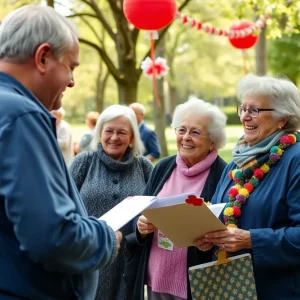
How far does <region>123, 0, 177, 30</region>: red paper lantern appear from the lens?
8.45m

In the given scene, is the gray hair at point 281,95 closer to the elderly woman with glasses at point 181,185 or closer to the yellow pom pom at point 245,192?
the yellow pom pom at point 245,192

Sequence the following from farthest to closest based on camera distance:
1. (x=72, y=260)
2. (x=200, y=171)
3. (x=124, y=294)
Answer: (x=124, y=294)
(x=200, y=171)
(x=72, y=260)

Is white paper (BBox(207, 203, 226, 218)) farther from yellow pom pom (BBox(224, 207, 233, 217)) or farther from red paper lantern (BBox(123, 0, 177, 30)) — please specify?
red paper lantern (BBox(123, 0, 177, 30))

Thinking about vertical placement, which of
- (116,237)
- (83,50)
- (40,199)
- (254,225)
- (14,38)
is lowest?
(83,50)

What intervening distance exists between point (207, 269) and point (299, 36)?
98.3 feet

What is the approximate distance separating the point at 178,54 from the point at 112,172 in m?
37.0

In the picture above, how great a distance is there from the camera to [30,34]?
6.72 feet

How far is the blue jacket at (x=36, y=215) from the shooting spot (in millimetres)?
1880

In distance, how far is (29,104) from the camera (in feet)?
6.46

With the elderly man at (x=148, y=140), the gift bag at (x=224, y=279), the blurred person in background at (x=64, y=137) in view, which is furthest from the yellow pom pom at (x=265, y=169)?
the elderly man at (x=148, y=140)

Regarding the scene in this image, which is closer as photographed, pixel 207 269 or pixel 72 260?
pixel 72 260

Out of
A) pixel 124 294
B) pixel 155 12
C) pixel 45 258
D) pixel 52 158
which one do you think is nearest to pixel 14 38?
pixel 52 158

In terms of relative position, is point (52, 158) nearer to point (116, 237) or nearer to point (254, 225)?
point (116, 237)

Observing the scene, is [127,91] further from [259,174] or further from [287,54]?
[287,54]
